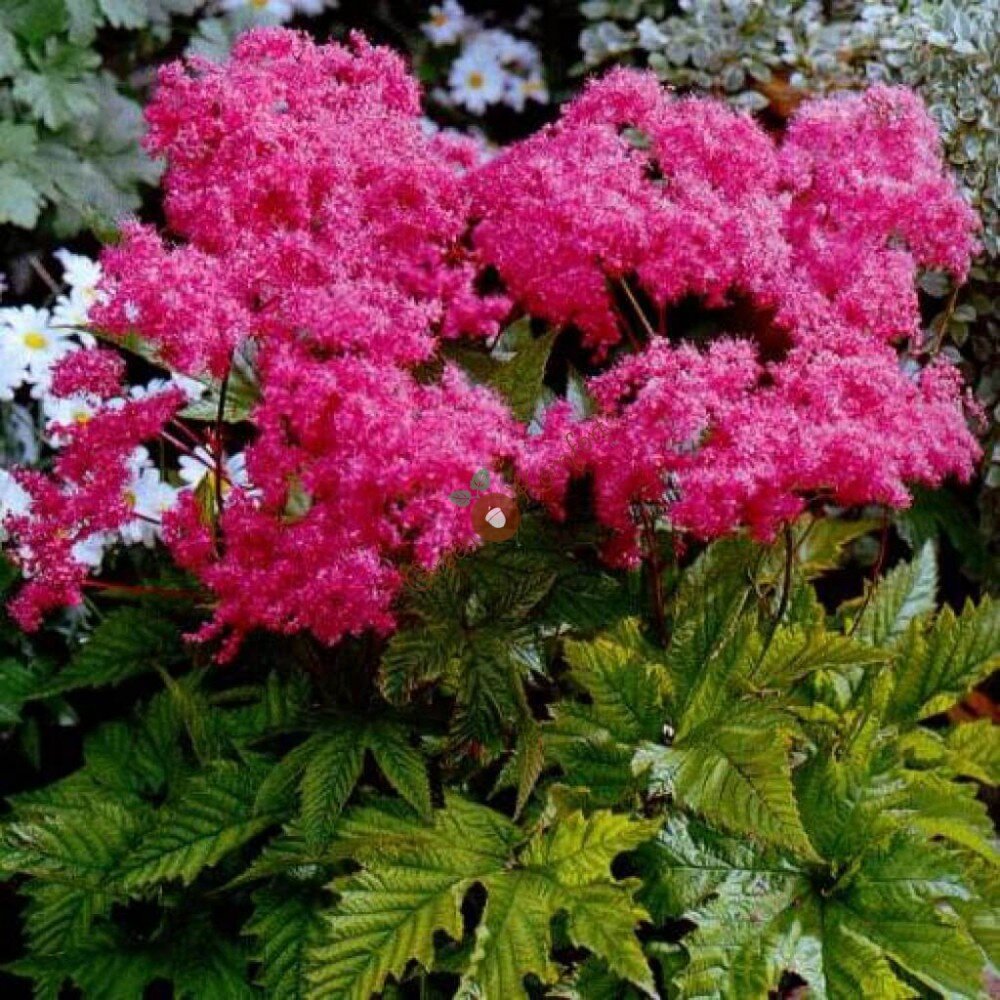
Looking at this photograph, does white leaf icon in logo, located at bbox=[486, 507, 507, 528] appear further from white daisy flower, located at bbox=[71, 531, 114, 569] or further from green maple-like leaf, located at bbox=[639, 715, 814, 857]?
white daisy flower, located at bbox=[71, 531, 114, 569]

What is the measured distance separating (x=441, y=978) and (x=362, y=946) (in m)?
0.26

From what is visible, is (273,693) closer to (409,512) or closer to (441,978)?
(441,978)

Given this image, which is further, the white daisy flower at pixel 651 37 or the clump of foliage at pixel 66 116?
the white daisy flower at pixel 651 37

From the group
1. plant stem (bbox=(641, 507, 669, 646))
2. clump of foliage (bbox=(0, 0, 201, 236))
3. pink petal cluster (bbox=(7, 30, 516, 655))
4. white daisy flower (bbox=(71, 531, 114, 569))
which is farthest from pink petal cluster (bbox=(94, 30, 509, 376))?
clump of foliage (bbox=(0, 0, 201, 236))

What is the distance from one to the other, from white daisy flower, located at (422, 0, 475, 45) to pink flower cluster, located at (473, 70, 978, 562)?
179cm

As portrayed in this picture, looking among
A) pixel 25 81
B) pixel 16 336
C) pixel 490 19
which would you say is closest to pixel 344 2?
pixel 490 19

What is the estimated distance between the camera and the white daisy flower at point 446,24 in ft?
12.1

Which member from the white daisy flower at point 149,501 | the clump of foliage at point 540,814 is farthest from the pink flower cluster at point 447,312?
the white daisy flower at point 149,501

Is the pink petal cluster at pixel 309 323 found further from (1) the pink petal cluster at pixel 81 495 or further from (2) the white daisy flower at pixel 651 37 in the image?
(2) the white daisy flower at pixel 651 37

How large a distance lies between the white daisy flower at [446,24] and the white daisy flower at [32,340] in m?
1.42

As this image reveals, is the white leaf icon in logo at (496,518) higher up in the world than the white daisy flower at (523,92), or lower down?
higher up

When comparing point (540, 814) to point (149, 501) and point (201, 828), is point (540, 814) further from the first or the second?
point (149, 501)

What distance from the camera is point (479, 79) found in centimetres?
367

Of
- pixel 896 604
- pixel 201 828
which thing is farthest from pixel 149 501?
pixel 896 604
